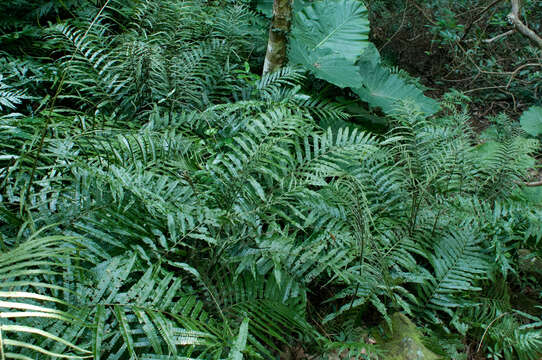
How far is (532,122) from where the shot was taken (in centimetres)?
423

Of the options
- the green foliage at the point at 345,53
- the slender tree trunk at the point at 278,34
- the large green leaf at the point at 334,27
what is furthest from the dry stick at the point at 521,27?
the slender tree trunk at the point at 278,34

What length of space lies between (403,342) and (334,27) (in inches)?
117

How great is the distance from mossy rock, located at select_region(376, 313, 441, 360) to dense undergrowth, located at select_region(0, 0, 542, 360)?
6 cm

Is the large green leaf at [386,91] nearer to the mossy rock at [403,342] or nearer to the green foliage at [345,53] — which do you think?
the green foliage at [345,53]

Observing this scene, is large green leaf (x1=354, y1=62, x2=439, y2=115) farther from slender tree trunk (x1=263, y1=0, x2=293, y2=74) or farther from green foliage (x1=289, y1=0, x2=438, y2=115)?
slender tree trunk (x1=263, y1=0, x2=293, y2=74)

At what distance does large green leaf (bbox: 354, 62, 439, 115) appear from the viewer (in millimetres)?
3438

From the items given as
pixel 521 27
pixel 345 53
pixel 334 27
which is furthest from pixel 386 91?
pixel 521 27

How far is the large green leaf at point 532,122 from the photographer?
13.4ft

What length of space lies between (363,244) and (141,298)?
0.94m

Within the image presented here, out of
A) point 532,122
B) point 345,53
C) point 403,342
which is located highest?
point 345,53

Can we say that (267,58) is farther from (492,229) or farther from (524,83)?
(524,83)

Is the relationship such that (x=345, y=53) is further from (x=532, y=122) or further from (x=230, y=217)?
(x=230, y=217)

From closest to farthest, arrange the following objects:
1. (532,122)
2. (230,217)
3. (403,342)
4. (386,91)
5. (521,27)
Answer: (230,217), (403,342), (521,27), (386,91), (532,122)

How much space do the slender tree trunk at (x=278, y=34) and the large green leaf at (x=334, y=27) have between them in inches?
20.7
